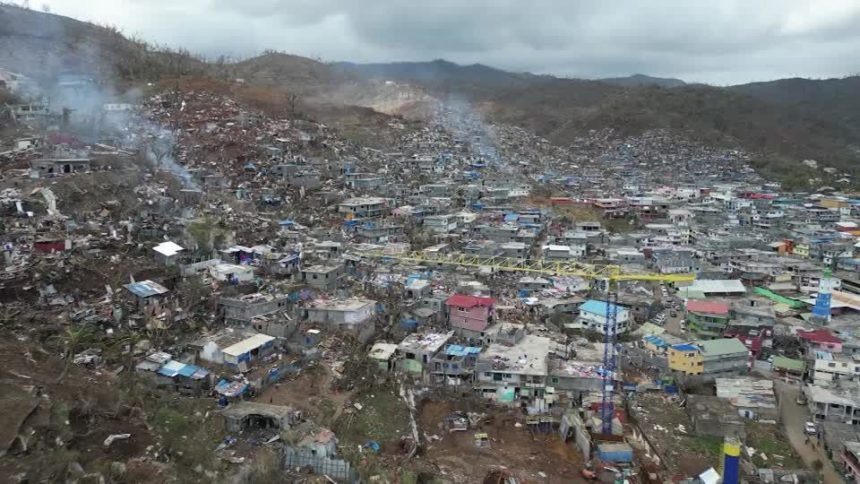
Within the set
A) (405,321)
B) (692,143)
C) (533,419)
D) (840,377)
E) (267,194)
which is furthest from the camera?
(692,143)

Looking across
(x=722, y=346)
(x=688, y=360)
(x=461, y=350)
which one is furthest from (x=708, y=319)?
(x=461, y=350)

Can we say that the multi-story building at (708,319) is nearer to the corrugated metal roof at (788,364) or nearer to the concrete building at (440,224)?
the corrugated metal roof at (788,364)

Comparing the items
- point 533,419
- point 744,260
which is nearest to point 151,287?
point 533,419

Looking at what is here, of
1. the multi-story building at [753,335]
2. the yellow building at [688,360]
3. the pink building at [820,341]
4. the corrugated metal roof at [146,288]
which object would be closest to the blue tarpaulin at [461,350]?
the yellow building at [688,360]

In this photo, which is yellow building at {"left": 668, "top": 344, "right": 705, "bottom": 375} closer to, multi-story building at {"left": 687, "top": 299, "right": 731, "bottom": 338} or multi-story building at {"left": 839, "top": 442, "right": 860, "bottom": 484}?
multi-story building at {"left": 687, "top": 299, "right": 731, "bottom": 338}

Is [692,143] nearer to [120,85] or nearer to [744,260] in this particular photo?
[744,260]
